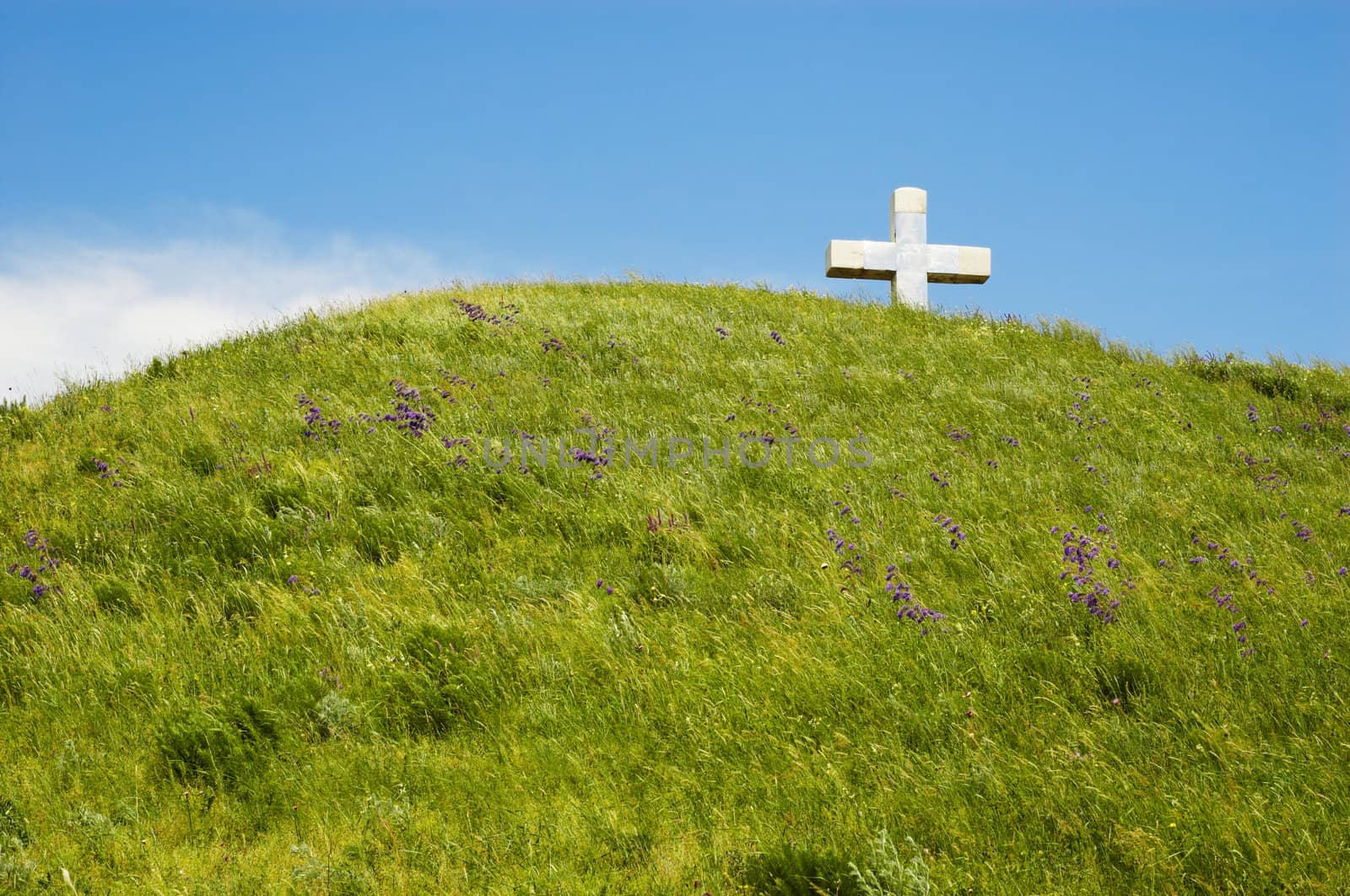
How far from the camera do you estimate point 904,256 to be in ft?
50.8

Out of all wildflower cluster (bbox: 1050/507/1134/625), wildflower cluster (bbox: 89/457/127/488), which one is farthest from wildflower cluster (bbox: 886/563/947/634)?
wildflower cluster (bbox: 89/457/127/488)

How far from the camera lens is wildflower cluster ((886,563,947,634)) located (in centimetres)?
546

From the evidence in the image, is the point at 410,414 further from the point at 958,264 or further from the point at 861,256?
the point at 958,264

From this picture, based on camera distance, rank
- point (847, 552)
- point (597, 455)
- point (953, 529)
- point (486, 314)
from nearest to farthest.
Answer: point (847, 552), point (953, 529), point (597, 455), point (486, 314)

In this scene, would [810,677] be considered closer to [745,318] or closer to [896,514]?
[896,514]

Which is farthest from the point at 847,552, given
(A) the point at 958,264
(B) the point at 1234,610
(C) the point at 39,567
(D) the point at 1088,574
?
(A) the point at 958,264

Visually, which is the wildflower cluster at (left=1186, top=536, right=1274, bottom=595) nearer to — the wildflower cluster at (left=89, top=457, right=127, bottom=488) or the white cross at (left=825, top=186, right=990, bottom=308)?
the wildflower cluster at (left=89, top=457, right=127, bottom=488)

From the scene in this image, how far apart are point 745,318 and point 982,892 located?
1059 centimetres

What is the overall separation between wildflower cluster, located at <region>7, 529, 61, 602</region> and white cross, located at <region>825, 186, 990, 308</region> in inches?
460

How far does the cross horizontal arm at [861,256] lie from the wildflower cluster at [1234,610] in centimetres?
1017

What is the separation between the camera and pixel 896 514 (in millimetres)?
7203

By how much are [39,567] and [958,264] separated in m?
13.5

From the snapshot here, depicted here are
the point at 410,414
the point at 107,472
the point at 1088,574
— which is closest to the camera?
the point at 1088,574

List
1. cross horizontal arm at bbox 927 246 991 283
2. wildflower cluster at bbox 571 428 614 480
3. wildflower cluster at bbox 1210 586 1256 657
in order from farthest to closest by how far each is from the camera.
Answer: cross horizontal arm at bbox 927 246 991 283
wildflower cluster at bbox 571 428 614 480
wildflower cluster at bbox 1210 586 1256 657
